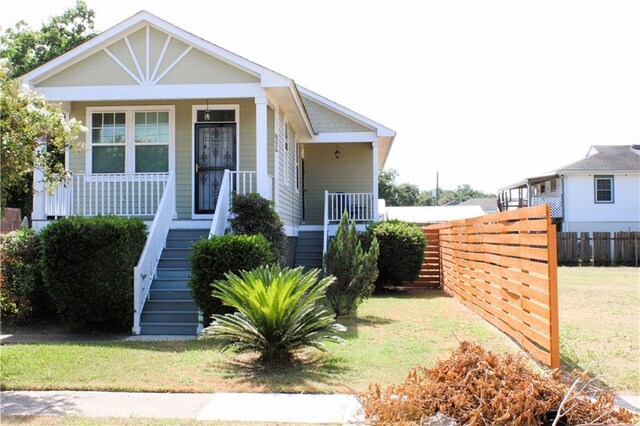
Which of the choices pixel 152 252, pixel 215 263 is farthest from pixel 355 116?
pixel 215 263

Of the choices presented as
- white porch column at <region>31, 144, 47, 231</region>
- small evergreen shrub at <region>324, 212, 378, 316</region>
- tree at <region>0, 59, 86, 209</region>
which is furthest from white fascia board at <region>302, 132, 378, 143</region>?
tree at <region>0, 59, 86, 209</region>

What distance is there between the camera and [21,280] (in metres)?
9.72

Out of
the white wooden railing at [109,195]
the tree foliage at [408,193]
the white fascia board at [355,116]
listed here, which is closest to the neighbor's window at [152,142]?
the white wooden railing at [109,195]

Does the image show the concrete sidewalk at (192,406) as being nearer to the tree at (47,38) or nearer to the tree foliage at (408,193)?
the tree at (47,38)

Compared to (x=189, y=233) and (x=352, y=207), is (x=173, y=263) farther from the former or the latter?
(x=352, y=207)

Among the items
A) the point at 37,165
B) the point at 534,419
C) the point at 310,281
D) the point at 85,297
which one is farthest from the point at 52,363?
the point at 534,419

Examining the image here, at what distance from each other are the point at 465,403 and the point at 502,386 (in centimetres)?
30

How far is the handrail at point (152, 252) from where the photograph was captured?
895cm

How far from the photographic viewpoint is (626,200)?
102 ft

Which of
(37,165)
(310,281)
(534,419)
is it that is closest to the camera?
(534,419)

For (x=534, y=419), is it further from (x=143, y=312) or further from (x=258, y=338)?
(x=143, y=312)

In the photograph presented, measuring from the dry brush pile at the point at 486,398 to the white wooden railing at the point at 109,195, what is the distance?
27.5 feet

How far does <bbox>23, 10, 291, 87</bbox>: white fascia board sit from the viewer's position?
11.2m

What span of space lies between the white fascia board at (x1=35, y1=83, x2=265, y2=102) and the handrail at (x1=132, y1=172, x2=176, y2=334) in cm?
162
